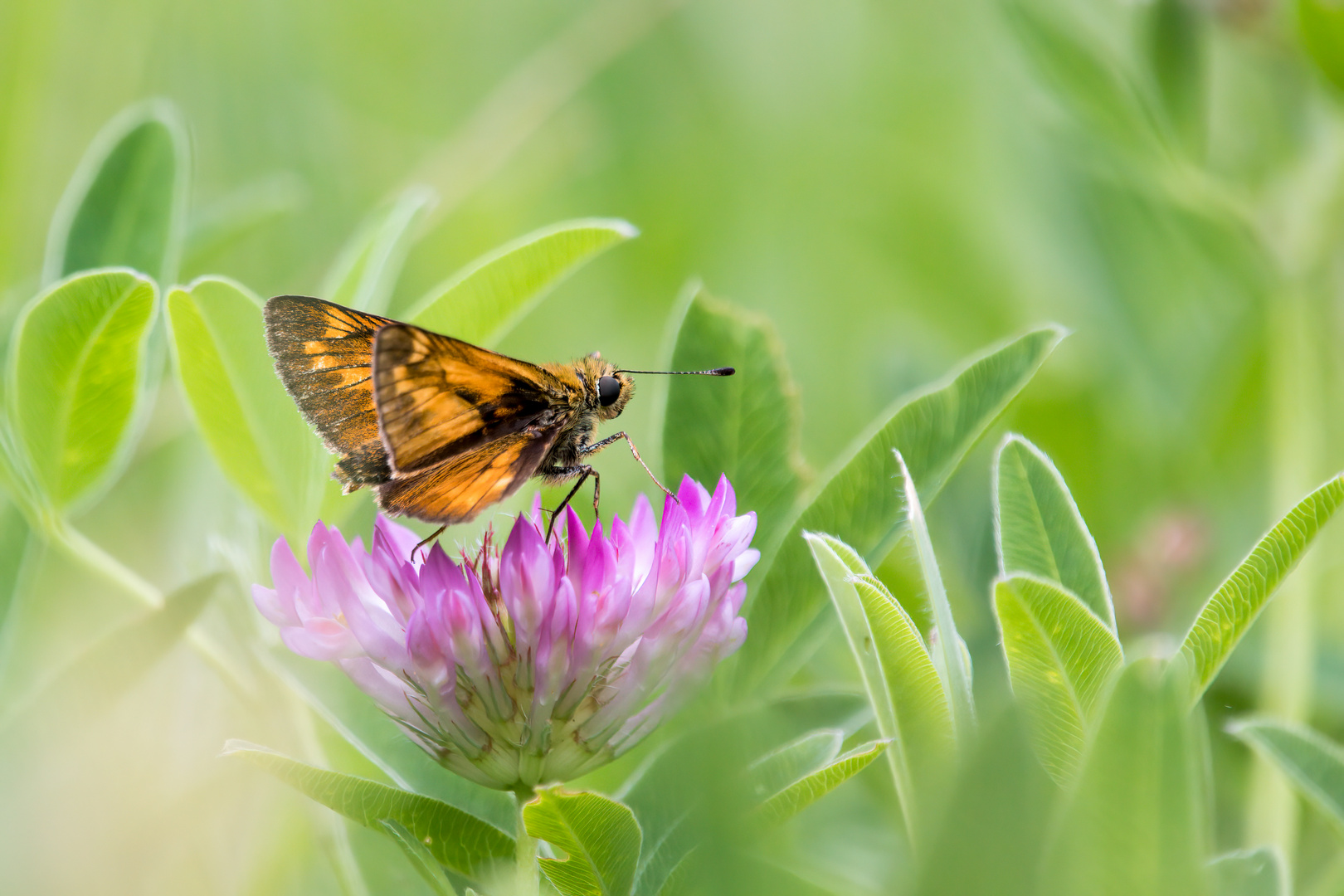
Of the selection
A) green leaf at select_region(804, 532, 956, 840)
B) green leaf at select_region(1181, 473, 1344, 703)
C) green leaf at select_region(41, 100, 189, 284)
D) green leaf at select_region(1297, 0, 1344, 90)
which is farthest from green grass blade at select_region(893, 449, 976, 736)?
green leaf at select_region(1297, 0, 1344, 90)

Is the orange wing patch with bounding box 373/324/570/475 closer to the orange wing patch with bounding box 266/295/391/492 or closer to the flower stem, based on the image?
the orange wing patch with bounding box 266/295/391/492

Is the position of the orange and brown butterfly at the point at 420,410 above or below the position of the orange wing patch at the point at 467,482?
above

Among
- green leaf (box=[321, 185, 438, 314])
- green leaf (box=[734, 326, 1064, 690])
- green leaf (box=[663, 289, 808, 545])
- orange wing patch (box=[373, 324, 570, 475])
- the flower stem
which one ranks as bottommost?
the flower stem

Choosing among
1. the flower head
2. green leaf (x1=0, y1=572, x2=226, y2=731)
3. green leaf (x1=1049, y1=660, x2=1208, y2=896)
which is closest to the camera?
green leaf (x1=1049, y1=660, x2=1208, y2=896)

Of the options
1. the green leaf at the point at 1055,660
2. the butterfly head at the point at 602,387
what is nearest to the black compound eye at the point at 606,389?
the butterfly head at the point at 602,387

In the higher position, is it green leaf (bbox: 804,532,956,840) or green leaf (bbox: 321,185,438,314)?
green leaf (bbox: 321,185,438,314)

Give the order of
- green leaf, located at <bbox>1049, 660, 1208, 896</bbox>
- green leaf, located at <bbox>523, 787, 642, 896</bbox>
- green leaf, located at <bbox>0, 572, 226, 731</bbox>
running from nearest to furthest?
green leaf, located at <bbox>1049, 660, 1208, 896</bbox> → green leaf, located at <bbox>523, 787, 642, 896</bbox> → green leaf, located at <bbox>0, 572, 226, 731</bbox>

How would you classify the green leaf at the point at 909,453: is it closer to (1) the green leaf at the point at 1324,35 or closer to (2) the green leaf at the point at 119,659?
(2) the green leaf at the point at 119,659
